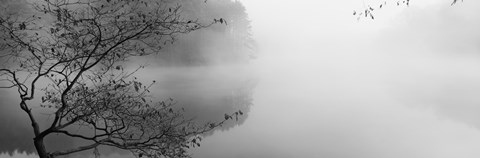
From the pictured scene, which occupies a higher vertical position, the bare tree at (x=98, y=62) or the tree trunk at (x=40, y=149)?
the bare tree at (x=98, y=62)

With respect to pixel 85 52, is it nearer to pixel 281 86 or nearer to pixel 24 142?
pixel 24 142

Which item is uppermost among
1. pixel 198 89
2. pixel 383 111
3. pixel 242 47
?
pixel 242 47

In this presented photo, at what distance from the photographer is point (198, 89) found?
37.1 meters

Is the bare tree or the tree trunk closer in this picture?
the bare tree

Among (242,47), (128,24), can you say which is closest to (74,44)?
(128,24)

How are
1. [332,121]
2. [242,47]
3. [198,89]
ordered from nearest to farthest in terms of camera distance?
[332,121] < [198,89] < [242,47]

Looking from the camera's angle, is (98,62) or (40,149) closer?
(40,149)

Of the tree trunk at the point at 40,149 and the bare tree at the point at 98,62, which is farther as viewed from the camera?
the tree trunk at the point at 40,149

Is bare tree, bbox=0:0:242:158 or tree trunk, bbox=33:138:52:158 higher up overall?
bare tree, bbox=0:0:242:158

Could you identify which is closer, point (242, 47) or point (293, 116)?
point (293, 116)

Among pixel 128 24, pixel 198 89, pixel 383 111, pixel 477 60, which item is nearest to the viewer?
pixel 128 24

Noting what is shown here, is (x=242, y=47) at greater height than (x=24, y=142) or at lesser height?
greater

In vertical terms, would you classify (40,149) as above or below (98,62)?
below

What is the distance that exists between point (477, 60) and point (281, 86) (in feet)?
276
